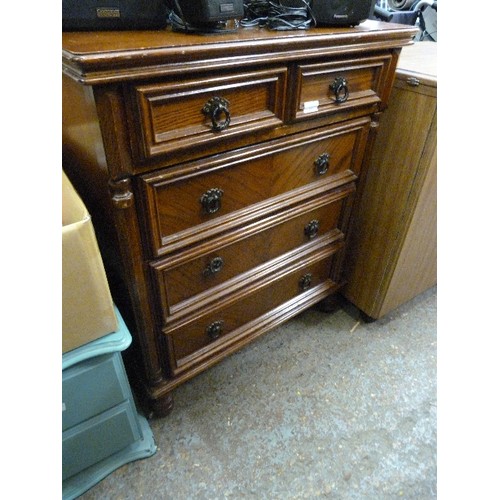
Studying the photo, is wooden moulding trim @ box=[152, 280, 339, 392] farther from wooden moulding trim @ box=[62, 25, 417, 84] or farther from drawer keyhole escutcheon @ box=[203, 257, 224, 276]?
wooden moulding trim @ box=[62, 25, 417, 84]

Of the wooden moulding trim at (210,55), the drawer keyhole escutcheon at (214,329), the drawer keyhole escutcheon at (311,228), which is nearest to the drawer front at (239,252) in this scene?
the drawer keyhole escutcheon at (311,228)

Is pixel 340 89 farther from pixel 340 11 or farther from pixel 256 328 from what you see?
pixel 256 328

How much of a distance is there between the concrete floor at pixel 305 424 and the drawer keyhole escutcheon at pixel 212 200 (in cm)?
68

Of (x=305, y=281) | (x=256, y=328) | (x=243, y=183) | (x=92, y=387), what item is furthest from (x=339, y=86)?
(x=92, y=387)

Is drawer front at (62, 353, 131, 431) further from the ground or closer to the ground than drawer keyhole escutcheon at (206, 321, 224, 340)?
further from the ground

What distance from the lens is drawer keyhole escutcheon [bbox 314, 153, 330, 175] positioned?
98cm

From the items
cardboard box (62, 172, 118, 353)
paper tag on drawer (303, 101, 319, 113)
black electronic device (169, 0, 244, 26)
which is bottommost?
cardboard box (62, 172, 118, 353)

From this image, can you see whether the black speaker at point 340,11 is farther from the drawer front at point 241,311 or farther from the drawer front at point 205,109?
the drawer front at point 241,311

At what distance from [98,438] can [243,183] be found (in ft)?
2.33

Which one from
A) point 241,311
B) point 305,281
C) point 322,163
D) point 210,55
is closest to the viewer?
point 210,55

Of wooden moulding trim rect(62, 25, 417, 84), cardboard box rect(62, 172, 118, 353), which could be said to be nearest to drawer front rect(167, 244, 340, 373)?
cardboard box rect(62, 172, 118, 353)

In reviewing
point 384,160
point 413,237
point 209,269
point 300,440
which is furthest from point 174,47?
point 300,440

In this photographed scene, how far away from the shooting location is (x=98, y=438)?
0.91 m

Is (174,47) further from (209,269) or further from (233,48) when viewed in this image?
(209,269)
